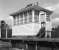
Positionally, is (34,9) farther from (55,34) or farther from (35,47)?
(35,47)

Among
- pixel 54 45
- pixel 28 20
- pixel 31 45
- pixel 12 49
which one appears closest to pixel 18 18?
pixel 28 20

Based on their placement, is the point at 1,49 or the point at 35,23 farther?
the point at 1,49

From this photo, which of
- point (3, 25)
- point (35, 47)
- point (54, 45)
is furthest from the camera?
point (3, 25)

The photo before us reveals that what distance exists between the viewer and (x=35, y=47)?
395 inches

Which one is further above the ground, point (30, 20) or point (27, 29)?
point (30, 20)

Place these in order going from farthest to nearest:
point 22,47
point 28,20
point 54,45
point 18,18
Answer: point 18,18
point 28,20
point 22,47
point 54,45

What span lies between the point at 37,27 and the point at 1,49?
5820 millimetres

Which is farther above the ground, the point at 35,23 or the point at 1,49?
the point at 35,23

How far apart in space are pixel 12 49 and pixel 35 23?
4.26 m

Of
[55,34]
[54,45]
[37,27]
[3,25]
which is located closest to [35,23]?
[37,27]

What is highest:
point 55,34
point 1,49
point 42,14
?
point 42,14

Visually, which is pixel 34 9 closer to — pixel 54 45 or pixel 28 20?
pixel 28 20

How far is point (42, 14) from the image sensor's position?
491 inches

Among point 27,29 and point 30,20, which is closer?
point 27,29
